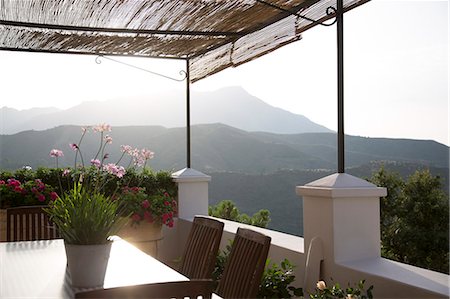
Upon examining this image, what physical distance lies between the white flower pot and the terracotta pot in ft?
10.9

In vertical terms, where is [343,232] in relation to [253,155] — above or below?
below

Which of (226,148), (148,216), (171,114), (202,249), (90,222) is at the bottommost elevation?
(148,216)

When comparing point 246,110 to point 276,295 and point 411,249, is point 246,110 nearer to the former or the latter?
point 411,249

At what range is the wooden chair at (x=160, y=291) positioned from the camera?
4.44 ft

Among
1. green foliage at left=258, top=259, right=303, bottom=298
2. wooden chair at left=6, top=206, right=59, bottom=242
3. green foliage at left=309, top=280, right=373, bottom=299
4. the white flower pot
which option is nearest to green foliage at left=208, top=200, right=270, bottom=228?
wooden chair at left=6, top=206, right=59, bottom=242

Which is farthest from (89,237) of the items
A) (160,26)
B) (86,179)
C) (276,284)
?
(86,179)

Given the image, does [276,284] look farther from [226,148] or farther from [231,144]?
[231,144]

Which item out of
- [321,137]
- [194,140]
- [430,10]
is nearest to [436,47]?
[430,10]

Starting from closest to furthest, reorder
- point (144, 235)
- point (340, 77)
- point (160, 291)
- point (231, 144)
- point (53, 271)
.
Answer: point (160, 291) < point (53, 271) < point (340, 77) < point (144, 235) < point (231, 144)

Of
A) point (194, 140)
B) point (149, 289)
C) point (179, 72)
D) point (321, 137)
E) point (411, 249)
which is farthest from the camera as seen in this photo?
point (321, 137)

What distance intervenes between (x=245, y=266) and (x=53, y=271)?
946mm

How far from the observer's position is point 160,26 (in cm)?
482

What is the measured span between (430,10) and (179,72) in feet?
38.2

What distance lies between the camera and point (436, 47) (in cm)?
1645
